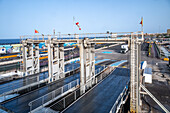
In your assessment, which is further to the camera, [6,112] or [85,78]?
[85,78]

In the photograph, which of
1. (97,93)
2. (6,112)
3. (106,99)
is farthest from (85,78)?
(6,112)

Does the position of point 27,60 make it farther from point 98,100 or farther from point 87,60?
point 98,100

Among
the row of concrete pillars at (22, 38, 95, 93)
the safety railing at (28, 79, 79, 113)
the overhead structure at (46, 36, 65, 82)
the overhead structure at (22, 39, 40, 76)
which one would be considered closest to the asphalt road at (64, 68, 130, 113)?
the row of concrete pillars at (22, 38, 95, 93)

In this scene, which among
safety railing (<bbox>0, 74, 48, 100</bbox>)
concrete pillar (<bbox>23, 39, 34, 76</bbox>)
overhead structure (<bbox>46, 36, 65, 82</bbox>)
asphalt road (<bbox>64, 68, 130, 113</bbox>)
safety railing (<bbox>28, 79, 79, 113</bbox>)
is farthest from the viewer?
concrete pillar (<bbox>23, 39, 34, 76</bbox>)

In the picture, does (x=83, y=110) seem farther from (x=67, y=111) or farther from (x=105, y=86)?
(x=105, y=86)

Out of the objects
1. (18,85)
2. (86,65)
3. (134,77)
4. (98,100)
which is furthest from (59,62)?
(134,77)

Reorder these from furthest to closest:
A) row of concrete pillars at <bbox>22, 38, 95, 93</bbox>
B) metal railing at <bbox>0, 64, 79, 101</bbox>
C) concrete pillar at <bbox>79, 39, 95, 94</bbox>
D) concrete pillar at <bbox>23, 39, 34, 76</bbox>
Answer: concrete pillar at <bbox>23, 39, 34, 76</bbox> < row of concrete pillars at <bbox>22, 38, 95, 93</bbox> < concrete pillar at <bbox>79, 39, 95, 94</bbox> < metal railing at <bbox>0, 64, 79, 101</bbox>

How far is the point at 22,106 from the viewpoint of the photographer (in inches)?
501

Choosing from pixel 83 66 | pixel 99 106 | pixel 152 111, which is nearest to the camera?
pixel 99 106

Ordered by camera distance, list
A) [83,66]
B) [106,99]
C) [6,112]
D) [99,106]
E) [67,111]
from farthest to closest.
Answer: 1. [83,66]
2. [106,99]
3. [99,106]
4. [67,111]
5. [6,112]

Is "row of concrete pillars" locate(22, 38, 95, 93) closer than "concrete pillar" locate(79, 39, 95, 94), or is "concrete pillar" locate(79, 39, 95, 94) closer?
"concrete pillar" locate(79, 39, 95, 94)

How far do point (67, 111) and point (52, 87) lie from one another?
7.37m

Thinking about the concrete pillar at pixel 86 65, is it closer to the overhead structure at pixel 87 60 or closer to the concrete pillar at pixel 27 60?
the overhead structure at pixel 87 60

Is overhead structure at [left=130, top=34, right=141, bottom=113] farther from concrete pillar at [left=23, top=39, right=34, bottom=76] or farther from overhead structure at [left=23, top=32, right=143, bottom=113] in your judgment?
concrete pillar at [left=23, top=39, right=34, bottom=76]
